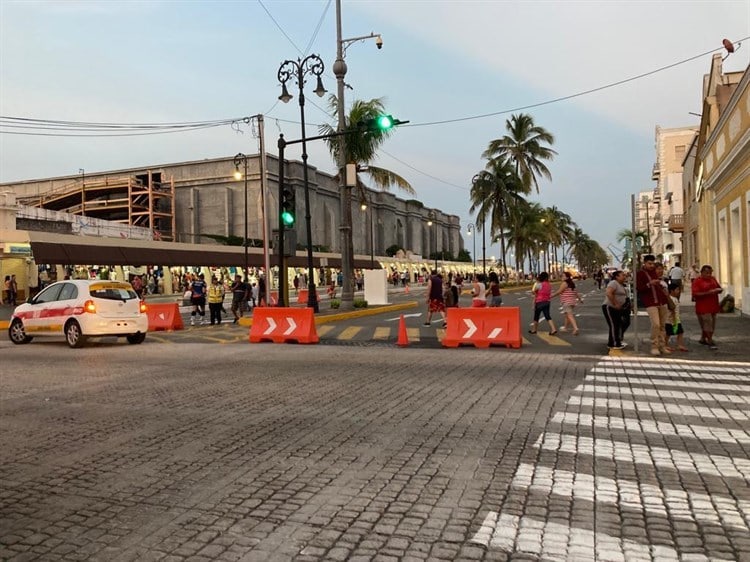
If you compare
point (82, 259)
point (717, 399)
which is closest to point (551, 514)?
point (717, 399)

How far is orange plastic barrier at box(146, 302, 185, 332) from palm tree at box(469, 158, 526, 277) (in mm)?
32143

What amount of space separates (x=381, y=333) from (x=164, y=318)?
7545 mm

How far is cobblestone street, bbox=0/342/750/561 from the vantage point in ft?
11.4

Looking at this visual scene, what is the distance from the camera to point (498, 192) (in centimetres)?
4812

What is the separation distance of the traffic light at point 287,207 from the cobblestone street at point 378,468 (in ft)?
35.5

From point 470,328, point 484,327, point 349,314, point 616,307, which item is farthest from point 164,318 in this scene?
point 616,307

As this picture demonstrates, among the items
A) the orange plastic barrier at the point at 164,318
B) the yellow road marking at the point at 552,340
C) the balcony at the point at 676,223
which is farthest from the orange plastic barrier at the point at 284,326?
the balcony at the point at 676,223

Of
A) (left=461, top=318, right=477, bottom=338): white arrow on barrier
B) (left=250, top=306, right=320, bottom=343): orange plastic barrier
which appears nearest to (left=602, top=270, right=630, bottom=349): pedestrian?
(left=461, top=318, right=477, bottom=338): white arrow on barrier

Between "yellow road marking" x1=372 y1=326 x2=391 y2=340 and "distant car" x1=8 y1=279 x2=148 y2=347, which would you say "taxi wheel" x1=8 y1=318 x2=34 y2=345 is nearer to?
"distant car" x1=8 y1=279 x2=148 y2=347

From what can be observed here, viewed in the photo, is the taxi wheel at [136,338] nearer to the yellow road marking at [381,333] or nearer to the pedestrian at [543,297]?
the yellow road marking at [381,333]

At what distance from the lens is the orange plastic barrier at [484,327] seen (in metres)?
13.9

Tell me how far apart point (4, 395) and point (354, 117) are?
2115cm

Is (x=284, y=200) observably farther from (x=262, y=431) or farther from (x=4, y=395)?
→ (x=262, y=431)

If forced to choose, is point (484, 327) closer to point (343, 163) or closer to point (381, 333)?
point (381, 333)
